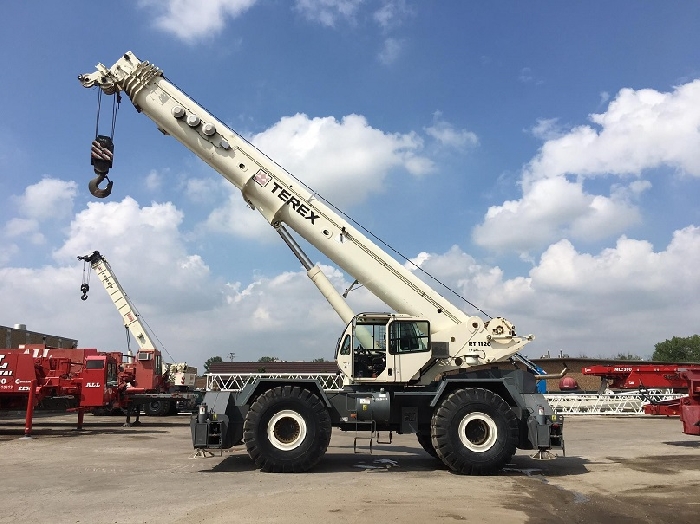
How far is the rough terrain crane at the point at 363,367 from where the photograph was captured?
11.9 metres

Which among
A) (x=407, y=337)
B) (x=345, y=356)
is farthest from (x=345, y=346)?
(x=407, y=337)

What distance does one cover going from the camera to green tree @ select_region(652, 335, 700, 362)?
98.6 m

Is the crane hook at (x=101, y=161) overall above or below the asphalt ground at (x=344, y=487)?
above

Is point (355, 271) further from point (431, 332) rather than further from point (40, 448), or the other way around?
point (40, 448)

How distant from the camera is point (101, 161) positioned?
50.6 feet

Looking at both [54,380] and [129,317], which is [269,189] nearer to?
[54,380]

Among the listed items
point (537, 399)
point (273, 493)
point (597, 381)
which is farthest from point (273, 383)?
point (597, 381)

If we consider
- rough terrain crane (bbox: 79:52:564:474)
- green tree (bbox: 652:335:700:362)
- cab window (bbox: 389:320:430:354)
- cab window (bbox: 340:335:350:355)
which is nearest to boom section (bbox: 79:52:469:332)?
rough terrain crane (bbox: 79:52:564:474)

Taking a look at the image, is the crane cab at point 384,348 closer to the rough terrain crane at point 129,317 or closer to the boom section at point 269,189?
the boom section at point 269,189

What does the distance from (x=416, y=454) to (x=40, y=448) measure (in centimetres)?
1042

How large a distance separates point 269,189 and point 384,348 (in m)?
4.84

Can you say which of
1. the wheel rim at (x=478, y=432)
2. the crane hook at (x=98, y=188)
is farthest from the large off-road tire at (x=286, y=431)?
the crane hook at (x=98, y=188)

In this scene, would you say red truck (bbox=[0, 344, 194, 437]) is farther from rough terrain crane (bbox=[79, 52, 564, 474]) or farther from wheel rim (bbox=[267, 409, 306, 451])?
wheel rim (bbox=[267, 409, 306, 451])

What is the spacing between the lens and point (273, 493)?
31.9ft
